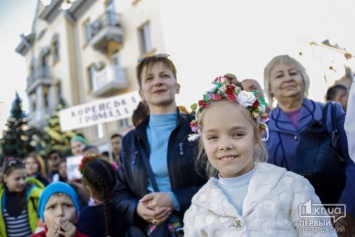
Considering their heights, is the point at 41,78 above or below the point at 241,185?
above

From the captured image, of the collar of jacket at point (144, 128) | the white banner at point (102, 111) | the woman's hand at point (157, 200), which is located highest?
the white banner at point (102, 111)

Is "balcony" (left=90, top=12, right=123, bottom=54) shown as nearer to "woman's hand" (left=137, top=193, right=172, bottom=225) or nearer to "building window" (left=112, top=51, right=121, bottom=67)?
"building window" (left=112, top=51, right=121, bottom=67)

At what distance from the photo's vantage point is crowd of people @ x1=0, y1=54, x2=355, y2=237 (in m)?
1.34

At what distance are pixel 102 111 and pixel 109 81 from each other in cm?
911

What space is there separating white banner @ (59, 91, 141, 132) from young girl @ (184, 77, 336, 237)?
325 cm

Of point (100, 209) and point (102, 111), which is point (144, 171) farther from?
point (102, 111)

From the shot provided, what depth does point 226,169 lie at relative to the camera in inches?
55.2

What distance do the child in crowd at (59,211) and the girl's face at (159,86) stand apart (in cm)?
81

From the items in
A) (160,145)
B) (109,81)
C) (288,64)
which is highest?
(109,81)

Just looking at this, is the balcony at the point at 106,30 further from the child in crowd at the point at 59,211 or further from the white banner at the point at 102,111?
the child in crowd at the point at 59,211

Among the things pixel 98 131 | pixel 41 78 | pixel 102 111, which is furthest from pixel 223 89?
pixel 41 78

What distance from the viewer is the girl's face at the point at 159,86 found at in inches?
76.5

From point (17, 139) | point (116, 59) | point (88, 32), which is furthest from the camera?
point (88, 32)
